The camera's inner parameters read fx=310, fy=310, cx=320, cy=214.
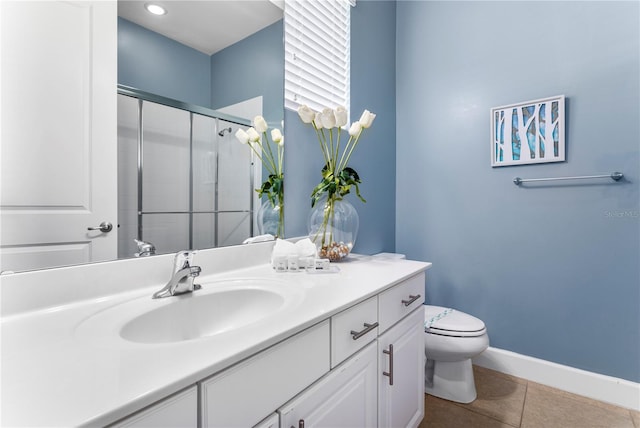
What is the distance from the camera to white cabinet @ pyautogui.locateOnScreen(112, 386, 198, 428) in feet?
1.41

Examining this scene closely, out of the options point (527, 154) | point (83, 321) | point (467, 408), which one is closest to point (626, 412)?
point (467, 408)

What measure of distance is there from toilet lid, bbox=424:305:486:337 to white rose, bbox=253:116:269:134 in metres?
1.32

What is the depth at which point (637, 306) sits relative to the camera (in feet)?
5.17

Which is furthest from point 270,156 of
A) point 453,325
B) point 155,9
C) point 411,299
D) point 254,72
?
point 453,325

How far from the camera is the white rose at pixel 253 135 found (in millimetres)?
1313

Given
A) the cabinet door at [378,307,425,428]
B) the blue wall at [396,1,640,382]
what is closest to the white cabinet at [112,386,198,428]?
the cabinet door at [378,307,425,428]

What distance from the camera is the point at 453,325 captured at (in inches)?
64.9

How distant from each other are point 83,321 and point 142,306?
13 centimetres

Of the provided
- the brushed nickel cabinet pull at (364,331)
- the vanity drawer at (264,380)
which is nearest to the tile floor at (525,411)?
the brushed nickel cabinet pull at (364,331)

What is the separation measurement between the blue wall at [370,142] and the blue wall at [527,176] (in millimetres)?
124

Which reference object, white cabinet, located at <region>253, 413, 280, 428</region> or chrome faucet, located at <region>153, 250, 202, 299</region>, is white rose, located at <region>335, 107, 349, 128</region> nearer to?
chrome faucet, located at <region>153, 250, 202, 299</region>

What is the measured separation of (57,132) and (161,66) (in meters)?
0.38

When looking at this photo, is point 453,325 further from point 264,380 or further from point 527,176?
point 264,380

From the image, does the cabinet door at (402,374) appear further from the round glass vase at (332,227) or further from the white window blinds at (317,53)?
the white window blinds at (317,53)
